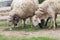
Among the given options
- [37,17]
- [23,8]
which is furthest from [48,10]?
[23,8]

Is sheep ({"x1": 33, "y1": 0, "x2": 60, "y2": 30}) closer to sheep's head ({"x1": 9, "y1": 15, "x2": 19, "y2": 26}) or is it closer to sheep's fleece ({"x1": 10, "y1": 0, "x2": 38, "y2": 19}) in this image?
sheep's fleece ({"x1": 10, "y1": 0, "x2": 38, "y2": 19})

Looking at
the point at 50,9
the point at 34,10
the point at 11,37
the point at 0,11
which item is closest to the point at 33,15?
the point at 34,10

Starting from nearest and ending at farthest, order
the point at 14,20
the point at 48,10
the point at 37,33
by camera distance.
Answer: the point at 37,33 → the point at 48,10 → the point at 14,20

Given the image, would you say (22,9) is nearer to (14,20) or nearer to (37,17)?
(14,20)

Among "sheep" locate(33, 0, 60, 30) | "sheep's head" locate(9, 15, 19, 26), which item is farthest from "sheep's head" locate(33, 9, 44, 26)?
"sheep's head" locate(9, 15, 19, 26)

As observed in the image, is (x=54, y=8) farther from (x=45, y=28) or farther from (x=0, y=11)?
(x=0, y=11)

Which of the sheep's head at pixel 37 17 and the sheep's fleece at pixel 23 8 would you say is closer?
the sheep's head at pixel 37 17

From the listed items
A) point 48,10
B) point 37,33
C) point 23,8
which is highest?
point 23,8

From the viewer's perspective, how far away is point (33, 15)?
48.8ft

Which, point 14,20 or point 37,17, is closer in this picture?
point 37,17

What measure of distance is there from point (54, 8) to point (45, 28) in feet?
4.37

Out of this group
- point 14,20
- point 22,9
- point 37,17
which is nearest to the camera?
point 37,17

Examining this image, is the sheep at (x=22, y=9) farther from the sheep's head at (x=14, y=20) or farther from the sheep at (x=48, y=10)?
the sheep at (x=48, y=10)

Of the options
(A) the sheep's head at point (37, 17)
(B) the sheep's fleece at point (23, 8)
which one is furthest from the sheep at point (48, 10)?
(B) the sheep's fleece at point (23, 8)
